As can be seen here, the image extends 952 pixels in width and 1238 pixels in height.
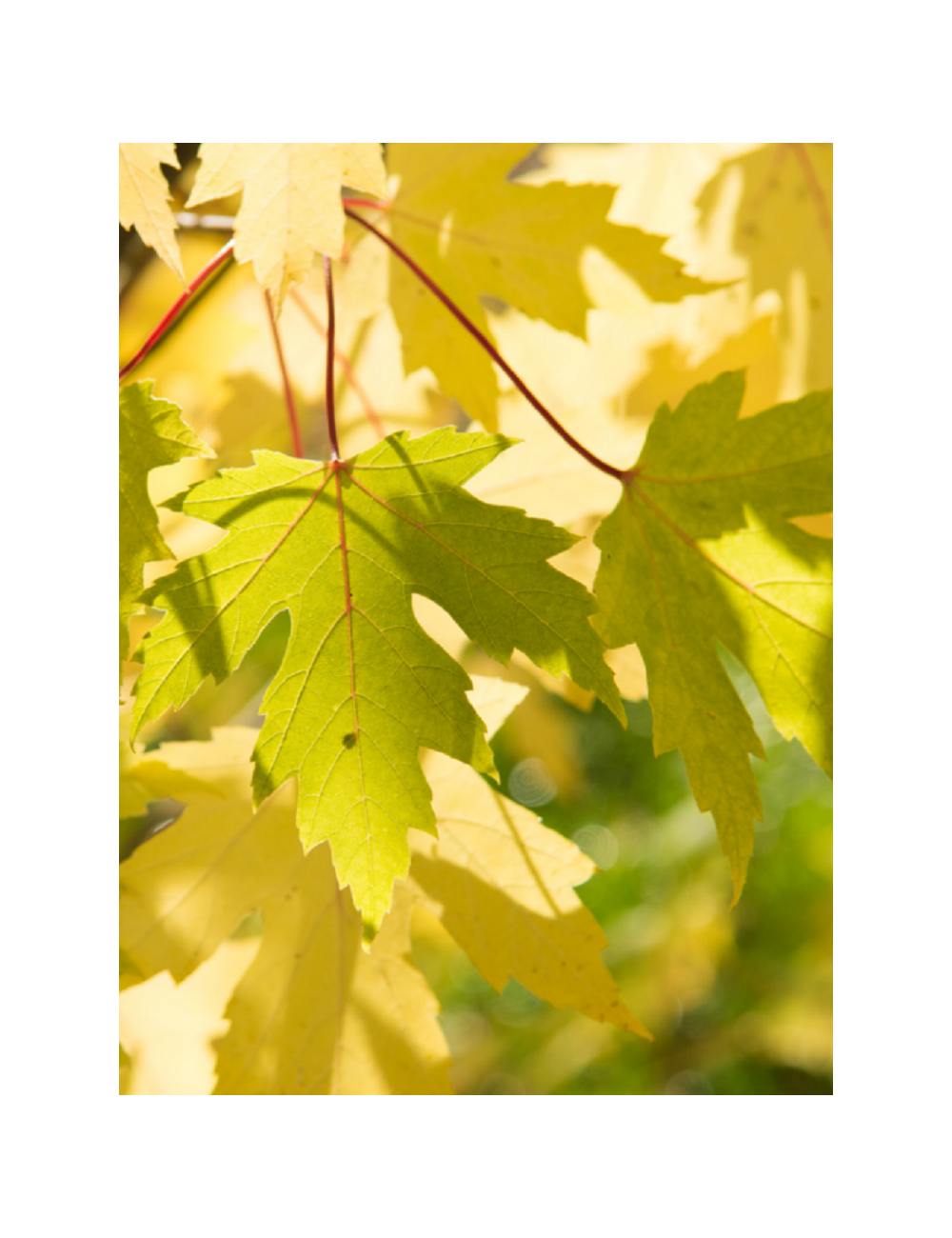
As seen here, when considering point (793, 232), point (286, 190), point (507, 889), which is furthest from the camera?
point (793, 232)

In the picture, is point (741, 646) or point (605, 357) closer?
point (741, 646)

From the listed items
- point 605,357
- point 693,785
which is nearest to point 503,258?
point 605,357

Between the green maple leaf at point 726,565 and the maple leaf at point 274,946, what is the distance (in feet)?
1.06

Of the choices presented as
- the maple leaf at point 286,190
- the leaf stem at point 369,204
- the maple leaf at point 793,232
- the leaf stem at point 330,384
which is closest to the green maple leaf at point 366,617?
the leaf stem at point 330,384

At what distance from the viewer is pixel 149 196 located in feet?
1.91

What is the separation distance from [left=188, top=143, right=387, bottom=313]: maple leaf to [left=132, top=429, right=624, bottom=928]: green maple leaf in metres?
0.12

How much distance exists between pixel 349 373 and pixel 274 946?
0.55 metres

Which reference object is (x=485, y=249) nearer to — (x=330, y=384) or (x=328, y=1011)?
(x=330, y=384)

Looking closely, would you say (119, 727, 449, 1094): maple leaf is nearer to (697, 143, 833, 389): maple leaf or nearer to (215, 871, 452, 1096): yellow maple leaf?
(215, 871, 452, 1096): yellow maple leaf

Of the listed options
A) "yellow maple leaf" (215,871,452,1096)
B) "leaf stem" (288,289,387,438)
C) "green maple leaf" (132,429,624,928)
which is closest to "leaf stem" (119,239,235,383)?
"green maple leaf" (132,429,624,928)

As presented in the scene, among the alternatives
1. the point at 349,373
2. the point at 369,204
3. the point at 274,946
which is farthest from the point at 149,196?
the point at 274,946
